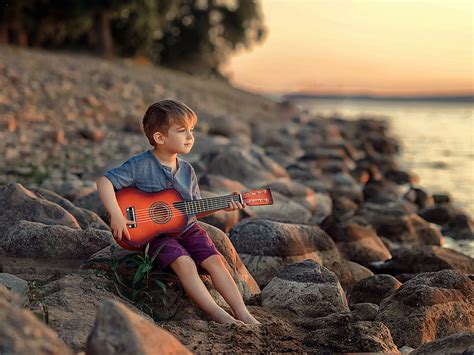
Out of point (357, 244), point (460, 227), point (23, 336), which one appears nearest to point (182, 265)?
point (23, 336)

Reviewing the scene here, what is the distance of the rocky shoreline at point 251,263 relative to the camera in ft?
12.3

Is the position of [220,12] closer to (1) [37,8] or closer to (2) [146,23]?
(2) [146,23]

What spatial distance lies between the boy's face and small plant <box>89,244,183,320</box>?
61cm

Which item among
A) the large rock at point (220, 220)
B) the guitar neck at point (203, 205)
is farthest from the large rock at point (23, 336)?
the large rock at point (220, 220)

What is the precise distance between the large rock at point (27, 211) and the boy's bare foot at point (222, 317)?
1.58 metres

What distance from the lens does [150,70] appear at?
29672 millimetres

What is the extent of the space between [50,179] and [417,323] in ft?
20.2

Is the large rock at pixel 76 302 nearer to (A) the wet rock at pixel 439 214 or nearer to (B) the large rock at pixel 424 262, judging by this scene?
(B) the large rock at pixel 424 262

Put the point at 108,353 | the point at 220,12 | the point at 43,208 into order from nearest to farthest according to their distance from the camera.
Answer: the point at 108,353, the point at 43,208, the point at 220,12

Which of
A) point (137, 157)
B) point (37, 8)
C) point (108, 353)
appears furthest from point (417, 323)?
point (37, 8)

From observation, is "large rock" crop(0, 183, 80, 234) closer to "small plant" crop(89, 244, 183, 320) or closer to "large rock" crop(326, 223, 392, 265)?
"small plant" crop(89, 244, 183, 320)

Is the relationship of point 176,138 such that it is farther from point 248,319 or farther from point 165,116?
point 248,319

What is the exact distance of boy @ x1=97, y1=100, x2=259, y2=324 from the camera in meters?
4.30

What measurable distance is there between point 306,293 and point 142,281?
3.71 feet
